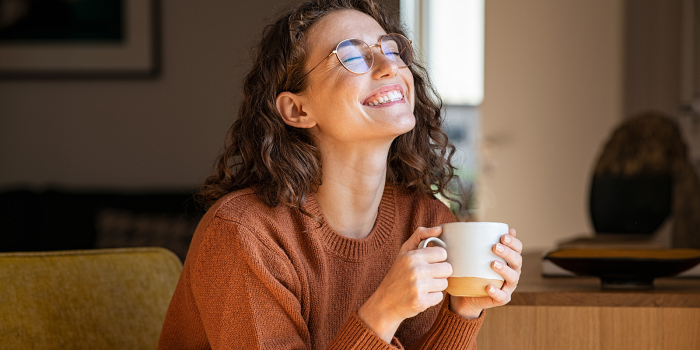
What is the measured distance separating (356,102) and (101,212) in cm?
152

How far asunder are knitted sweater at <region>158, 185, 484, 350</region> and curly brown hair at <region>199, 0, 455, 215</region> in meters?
0.05

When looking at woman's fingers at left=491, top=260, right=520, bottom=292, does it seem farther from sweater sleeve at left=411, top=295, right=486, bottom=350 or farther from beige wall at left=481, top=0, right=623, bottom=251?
beige wall at left=481, top=0, right=623, bottom=251

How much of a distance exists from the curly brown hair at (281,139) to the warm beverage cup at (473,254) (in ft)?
1.07

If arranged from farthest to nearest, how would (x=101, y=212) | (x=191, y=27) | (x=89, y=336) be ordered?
1. (x=191, y=27)
2. (x=101, y=212)
3. (x=89, y=336)

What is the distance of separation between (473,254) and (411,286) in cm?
9

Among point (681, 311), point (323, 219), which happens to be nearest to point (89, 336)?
point (323, 219)

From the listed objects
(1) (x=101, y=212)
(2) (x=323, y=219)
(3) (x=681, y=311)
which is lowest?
(1) (x=101, y=212)

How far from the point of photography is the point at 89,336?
1115 mm

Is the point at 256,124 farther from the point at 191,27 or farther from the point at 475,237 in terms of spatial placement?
the point at 191,27

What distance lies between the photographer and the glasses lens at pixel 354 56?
1.09 metres

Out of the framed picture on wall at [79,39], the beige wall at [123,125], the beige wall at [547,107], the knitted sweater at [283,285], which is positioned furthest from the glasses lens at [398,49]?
the beige wall at [547,107]

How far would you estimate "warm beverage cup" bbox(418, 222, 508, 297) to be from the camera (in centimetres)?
84

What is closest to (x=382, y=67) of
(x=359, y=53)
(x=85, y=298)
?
(x=359, y=53)

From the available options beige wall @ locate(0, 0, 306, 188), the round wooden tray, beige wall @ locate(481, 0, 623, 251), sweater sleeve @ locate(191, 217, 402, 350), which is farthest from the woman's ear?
beige wall @ locate(481, 0, 623, 251)
